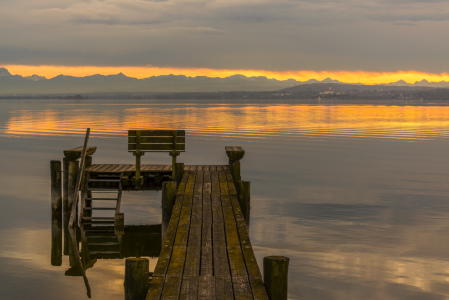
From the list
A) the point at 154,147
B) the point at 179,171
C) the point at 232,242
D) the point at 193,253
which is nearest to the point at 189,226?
the point at 232,242

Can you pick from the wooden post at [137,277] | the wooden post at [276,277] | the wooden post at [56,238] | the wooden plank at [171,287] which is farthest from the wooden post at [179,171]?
the wooden post at [276,277]

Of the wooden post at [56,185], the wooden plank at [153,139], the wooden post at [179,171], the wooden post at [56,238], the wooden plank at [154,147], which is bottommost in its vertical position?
the wooden post at [56,238]

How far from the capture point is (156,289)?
8.85 meters

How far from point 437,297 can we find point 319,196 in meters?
14.1

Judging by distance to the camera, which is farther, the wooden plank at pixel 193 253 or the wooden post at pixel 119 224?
the wooden post at pixel 119 224

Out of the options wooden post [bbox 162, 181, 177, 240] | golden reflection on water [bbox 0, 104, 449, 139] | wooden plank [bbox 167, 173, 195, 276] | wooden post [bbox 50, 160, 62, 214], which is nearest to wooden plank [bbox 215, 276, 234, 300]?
wooden plank [bbox 167, 173, 195, 276]

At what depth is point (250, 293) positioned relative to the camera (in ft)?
28.8

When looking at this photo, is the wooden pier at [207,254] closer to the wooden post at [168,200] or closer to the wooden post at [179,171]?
the wooden post at [168,200]

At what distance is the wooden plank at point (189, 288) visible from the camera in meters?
8.57

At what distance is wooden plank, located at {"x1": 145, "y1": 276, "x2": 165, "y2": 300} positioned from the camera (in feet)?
28.1

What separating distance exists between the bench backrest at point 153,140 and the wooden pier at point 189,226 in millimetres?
35

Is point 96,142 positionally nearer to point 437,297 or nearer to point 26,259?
point 26,259

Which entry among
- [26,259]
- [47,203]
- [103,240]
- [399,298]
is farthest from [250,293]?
[47,203]

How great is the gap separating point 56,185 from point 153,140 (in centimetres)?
372
